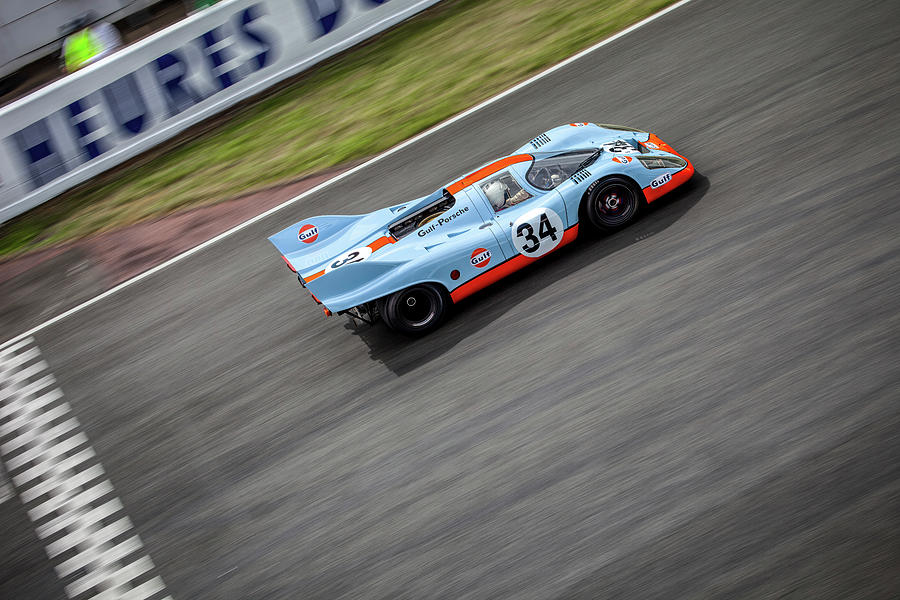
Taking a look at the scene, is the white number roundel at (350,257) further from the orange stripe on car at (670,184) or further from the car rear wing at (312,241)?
the orange stripe on car at (670,184)

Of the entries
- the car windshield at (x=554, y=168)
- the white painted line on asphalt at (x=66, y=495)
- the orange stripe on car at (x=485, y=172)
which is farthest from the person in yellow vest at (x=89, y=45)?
the car windshield at (x=554, y=168)

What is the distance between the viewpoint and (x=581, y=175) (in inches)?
328

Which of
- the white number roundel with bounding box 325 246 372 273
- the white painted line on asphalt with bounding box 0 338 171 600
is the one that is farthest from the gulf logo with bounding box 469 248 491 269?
the white painted line on asphalt with bounding box 0 338 171 600

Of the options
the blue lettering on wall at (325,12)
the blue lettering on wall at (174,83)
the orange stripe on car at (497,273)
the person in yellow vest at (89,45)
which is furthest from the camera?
the person in yellow vest at (89,45)

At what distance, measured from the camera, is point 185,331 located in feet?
33.0

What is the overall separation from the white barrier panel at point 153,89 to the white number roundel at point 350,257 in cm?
652

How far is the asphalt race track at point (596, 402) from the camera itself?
5891 mm

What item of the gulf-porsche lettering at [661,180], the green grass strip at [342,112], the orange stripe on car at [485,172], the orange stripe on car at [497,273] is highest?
the green grass strip at [342,112]

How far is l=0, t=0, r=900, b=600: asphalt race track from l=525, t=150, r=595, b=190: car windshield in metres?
0.84

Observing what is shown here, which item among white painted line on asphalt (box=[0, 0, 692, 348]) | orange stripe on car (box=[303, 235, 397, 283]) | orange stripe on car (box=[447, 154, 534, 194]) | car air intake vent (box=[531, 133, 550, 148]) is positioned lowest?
orange stripe on car (box=[303, 235, 397, 283])

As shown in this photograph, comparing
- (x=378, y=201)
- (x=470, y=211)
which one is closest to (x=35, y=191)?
(x=378, y=201)

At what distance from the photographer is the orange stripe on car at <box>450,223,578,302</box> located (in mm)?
8266

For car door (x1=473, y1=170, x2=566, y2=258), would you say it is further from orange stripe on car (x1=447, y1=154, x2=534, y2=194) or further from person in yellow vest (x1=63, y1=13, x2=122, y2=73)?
person in yellow vest (x1=63, y1=13, x2=122, y2=73)

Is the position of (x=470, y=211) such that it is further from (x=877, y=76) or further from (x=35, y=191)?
(x=35, y=191)
